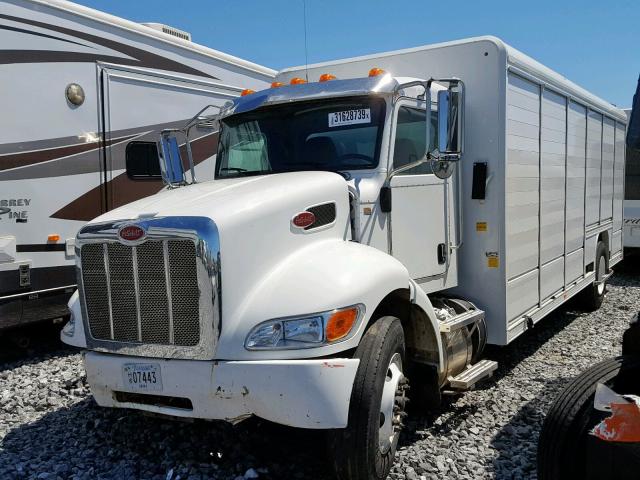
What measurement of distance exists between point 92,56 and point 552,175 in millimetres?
5060

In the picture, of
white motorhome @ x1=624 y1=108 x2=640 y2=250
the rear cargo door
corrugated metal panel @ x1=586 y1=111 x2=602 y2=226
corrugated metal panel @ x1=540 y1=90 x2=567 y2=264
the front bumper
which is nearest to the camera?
the front bumper

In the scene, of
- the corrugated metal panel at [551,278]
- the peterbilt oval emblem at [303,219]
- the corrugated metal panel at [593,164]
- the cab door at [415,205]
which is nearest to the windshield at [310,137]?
the cab door at [415,205]

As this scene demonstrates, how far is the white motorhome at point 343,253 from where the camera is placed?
3203 millimetres

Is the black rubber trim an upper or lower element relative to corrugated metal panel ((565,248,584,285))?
upper

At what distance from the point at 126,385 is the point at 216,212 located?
3.64 feet

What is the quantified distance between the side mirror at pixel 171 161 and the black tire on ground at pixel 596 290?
602cm

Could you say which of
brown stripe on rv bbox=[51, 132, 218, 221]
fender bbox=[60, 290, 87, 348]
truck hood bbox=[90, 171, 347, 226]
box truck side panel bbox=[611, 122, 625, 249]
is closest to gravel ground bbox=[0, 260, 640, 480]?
fender bbox=[60, 290, 87, 348]

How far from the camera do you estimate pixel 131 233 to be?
11.1 ft

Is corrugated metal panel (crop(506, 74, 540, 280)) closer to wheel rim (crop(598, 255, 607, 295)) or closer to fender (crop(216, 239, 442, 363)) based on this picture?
fender (crop(216, 239, 442, 363))

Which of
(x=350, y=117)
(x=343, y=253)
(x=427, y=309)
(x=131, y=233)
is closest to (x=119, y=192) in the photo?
(x=350, y=117)

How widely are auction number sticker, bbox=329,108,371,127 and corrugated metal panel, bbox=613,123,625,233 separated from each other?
256 inches

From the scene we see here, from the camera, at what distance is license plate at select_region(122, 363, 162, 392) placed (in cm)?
333

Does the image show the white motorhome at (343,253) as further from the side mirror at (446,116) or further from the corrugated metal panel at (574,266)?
the corrugated metal panel at (574,266)

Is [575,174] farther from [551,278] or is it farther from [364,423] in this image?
[364,423]
